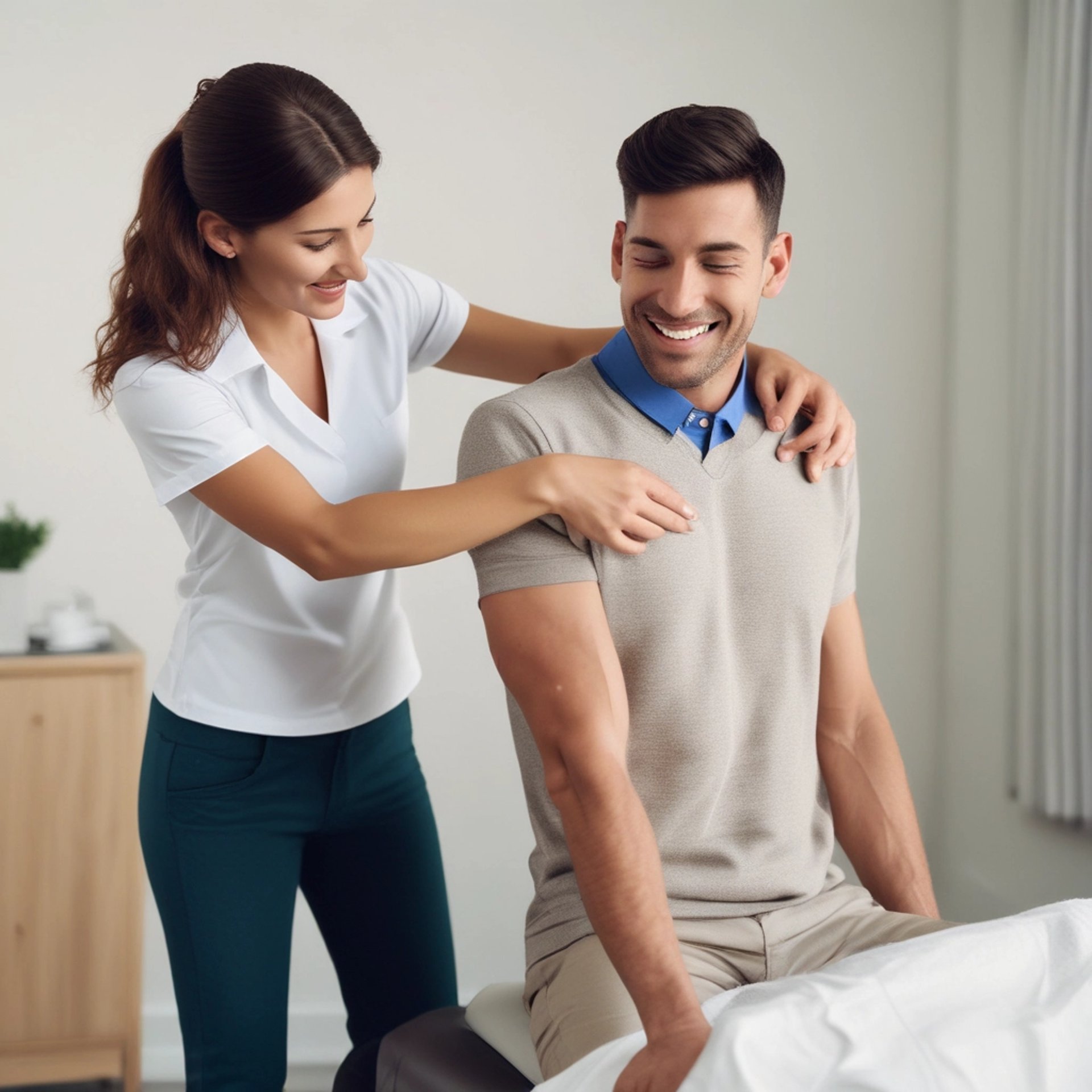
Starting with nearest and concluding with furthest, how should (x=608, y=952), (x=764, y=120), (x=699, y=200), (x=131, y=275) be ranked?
(x=608, y=952), (x=699, y=200), (x=131, y=275), (x=764, y=120)

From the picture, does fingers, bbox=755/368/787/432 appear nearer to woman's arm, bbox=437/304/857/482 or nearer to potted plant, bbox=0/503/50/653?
woman's arm, bbox=437/304/857/482

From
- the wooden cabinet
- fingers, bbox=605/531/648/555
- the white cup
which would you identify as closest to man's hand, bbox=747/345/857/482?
fingers, bbox=605/531/648/555

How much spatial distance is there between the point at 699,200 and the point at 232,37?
5.38 feet

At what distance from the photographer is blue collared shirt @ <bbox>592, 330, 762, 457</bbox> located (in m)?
1.36

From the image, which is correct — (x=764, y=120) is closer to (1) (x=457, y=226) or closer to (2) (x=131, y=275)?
(1) (x=457, y=226)

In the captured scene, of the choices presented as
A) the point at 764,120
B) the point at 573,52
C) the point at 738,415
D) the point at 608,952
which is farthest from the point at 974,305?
the point at 608,952

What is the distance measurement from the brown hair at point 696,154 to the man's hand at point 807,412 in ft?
0.65

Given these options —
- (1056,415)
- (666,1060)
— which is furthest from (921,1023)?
(1056,415)

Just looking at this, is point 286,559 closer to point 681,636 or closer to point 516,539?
point 516,539

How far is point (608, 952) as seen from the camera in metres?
1.17

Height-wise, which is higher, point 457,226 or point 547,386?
point 457,226

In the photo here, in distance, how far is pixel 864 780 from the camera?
1474 mm

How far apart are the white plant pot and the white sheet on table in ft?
5.56

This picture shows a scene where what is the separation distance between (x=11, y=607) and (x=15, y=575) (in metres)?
0.06
